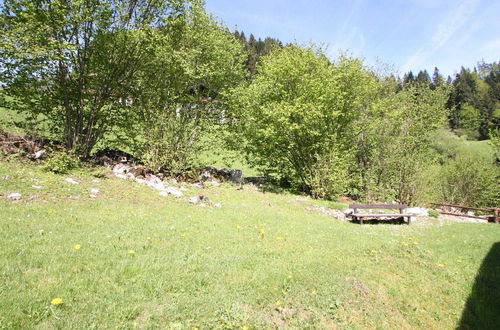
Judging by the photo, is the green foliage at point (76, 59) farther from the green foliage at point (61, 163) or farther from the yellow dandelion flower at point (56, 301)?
the yellow dandelion flower at point (56, 301)

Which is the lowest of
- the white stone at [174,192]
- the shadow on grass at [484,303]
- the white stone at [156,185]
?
the shadow on grass at [484,303]

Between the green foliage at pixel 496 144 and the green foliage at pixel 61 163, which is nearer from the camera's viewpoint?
the green foliage at pixel 61 163

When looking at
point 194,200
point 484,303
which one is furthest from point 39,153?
point 484,303

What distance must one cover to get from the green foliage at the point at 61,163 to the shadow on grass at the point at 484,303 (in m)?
13.4

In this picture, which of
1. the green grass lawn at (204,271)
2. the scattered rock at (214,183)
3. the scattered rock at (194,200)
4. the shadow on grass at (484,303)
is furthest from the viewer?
the scattered rock at (214,183)

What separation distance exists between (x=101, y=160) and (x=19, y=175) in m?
5.43

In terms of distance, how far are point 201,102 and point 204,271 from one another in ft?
46.9

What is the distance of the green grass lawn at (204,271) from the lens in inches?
170

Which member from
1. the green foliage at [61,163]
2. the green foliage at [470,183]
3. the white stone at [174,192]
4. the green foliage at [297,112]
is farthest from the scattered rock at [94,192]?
the green foliage at [470,183]

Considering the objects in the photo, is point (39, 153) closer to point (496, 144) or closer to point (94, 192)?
point (94, 192)

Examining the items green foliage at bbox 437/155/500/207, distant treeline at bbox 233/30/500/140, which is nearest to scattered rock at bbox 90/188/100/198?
green foliage at bbox 437/155/500/207

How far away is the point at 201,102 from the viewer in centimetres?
1855

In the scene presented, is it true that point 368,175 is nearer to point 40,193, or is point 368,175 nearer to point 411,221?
point 411,221

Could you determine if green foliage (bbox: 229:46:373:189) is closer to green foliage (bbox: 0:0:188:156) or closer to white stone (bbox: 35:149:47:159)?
green foliage (bbox: 0:0:188:156)
